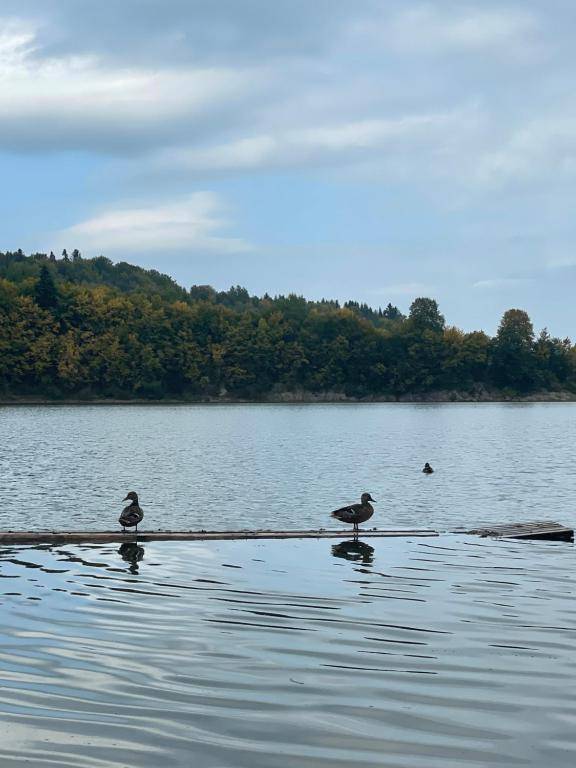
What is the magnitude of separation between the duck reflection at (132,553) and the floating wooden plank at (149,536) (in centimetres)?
20

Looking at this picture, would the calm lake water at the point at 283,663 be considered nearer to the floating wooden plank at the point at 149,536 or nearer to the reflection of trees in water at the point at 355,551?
the reflection of trees in water at the point at 355,551

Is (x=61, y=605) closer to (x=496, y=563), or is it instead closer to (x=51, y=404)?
(x=496, y=563)

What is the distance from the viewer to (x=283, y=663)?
42.5 ft

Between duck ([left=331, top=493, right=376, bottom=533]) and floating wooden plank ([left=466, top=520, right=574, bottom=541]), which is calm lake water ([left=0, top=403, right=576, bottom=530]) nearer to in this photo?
floating wooden plank ([left=466, top=520, right=574, bottom=541])

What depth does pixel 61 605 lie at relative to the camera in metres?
16.3

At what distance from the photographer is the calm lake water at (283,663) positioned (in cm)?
996

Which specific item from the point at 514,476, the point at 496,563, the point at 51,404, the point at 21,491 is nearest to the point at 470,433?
the point at 514,476

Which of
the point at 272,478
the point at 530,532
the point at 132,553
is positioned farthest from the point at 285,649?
the point at 272,478

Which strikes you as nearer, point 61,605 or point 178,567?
point 61,605

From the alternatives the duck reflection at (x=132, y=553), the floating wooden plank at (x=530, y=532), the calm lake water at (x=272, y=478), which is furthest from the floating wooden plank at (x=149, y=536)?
the calm lake water at (x=272, y=478)

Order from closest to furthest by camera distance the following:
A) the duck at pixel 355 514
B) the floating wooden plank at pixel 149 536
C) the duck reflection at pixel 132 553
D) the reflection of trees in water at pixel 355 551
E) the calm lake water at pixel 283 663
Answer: the calm lake water at pixel 283 663 < the duck reflection at pixel 132 553 < the reflection of trees in water at pixel 355 551 < the floating wooden plank at pixel 149 536 < the duck at pixel 355 514

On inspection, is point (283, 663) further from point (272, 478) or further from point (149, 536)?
point (272, 478)

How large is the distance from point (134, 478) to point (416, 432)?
63.2m

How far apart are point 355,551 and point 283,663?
1033 centimetres
